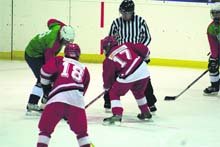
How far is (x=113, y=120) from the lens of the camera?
486 centimetres

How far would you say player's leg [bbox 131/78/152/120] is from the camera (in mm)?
4930

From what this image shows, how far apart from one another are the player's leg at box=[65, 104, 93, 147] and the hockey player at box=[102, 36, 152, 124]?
1350 mm

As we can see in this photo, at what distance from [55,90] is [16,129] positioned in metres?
1.32

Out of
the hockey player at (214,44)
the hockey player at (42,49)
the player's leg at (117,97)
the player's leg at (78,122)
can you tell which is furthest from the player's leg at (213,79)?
the player's leg at (78,122)

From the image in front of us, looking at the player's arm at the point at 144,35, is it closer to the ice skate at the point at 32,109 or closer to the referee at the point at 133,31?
the referee at the point at 133,31

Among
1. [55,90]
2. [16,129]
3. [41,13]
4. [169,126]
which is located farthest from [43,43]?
[41,13]

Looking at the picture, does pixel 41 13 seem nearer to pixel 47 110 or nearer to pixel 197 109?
pixel 197 109

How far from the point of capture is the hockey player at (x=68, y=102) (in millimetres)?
3381

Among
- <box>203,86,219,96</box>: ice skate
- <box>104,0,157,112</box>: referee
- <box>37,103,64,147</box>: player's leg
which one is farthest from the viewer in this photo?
<box>203,86,219,96</box>: ice skate

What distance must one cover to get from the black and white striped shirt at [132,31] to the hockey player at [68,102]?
6.17ft

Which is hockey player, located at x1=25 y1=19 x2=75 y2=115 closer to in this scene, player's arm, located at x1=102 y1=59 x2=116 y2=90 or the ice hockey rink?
the ice hockey rink

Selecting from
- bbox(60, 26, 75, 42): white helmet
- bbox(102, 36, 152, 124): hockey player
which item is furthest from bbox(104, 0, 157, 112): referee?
bbox(60, 26, 75, 42): white helmet

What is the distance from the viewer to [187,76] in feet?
27.8

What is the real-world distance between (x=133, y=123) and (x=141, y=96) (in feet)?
0.84
